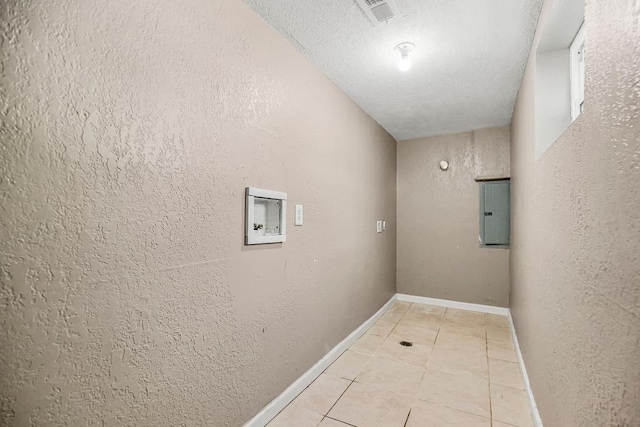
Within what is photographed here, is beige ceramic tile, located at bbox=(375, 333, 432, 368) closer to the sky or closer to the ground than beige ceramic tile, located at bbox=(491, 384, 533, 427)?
closer to the sky

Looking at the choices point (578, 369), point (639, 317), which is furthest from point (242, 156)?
point (578, 369)

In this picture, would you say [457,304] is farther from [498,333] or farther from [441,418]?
[441,418]

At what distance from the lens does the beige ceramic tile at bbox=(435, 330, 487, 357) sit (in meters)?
2.80

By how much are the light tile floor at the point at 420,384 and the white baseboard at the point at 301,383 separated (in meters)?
0.04

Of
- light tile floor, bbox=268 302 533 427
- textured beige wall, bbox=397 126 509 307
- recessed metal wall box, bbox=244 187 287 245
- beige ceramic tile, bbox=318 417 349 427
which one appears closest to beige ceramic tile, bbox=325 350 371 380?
light tile floor, bbox=268 302 533 427

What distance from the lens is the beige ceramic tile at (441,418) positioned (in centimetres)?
178

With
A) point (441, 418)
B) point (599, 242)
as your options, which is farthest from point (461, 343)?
point (599, 242)

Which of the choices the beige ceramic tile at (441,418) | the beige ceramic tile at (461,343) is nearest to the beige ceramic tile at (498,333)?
the beige ceramic tile at (461,343)

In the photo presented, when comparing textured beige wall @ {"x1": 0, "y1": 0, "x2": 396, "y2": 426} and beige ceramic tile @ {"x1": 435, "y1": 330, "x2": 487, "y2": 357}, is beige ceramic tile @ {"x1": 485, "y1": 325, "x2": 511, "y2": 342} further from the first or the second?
textured beige wall @ {"x1": 0, "y1": 0, "x2": 396, "y2": 426}

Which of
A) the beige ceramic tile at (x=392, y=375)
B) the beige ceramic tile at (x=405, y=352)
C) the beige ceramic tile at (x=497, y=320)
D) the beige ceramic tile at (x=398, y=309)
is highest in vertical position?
the beige ceramic tile at (x=497, y=320)

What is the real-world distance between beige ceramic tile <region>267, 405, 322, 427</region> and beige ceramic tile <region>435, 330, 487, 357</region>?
1554 millimetres

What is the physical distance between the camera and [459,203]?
13.5ft

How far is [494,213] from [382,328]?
2174 millimetres

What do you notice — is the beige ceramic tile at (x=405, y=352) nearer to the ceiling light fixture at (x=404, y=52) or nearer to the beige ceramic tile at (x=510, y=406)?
the beige ceramic tile at (x=510, y=406)
